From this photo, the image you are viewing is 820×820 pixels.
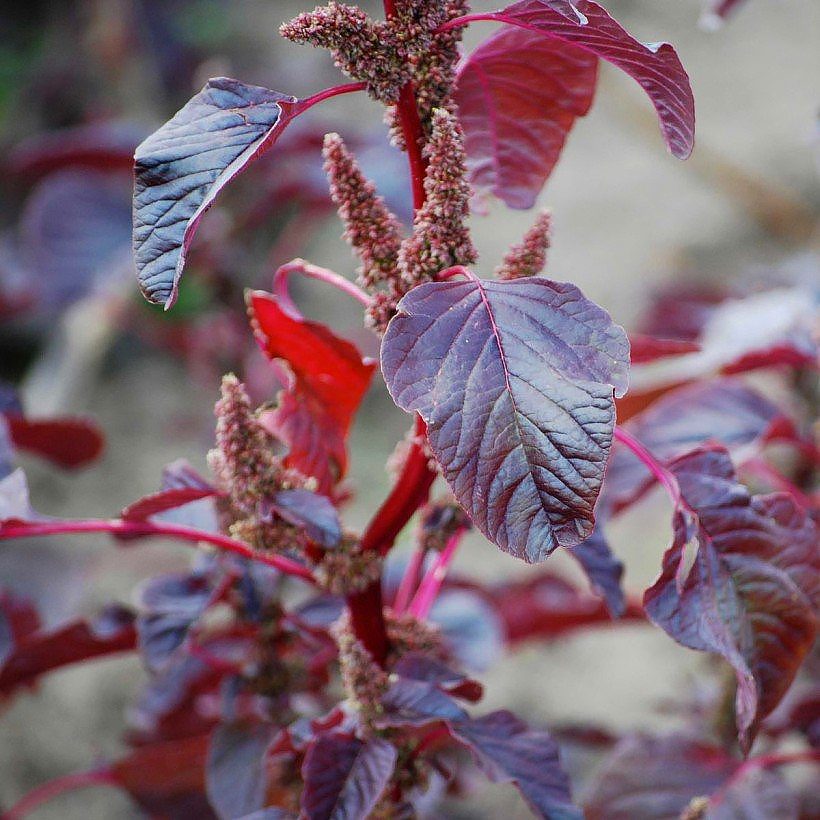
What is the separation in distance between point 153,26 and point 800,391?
230cm

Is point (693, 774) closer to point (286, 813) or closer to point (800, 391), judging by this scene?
point (286, 813)

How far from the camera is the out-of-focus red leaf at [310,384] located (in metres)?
0.66

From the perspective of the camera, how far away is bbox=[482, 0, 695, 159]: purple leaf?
1.80ft

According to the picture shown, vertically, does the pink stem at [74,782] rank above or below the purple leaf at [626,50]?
below

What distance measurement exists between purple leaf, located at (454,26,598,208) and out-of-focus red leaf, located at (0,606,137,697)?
48cm

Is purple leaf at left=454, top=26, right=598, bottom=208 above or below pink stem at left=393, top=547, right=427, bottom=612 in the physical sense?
above

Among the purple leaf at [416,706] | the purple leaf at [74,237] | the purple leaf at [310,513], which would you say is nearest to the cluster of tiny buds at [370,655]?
the purple leaf at [416,706]

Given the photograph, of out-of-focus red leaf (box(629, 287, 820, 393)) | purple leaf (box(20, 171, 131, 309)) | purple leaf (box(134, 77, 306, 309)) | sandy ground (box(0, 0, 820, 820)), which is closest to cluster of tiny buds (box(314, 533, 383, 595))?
purple leaf (box(134, 77, 306, 309))

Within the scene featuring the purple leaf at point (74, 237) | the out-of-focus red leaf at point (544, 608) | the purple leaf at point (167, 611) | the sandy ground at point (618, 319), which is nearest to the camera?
the purple leaf at point (167, 611)

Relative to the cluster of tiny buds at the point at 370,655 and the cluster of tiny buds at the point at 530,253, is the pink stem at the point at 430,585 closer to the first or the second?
the cluster of tiny buds at the point at 370,655

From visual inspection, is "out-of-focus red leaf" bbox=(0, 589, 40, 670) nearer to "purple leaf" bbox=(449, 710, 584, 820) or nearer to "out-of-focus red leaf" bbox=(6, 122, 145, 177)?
"purple leaf" bbox=(449, 710, 584, 820)

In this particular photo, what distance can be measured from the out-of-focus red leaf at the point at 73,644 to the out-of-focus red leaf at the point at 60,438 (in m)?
0.20

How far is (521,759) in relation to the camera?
666mm

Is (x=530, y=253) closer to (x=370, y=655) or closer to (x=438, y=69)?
(x=438, y=69)
